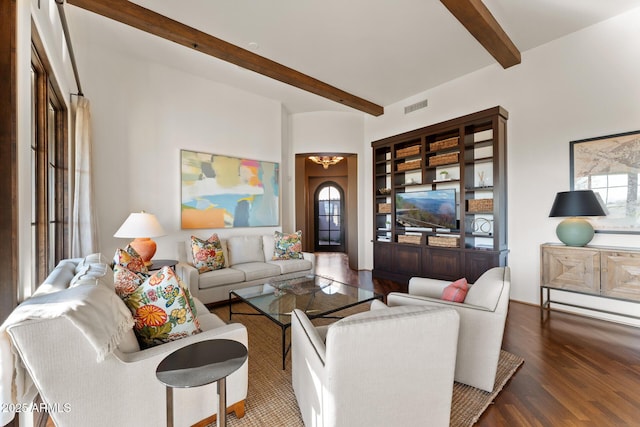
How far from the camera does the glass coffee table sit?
2.48 metres

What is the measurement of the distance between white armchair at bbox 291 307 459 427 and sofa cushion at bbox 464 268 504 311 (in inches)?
29.3

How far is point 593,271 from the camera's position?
2.95 m

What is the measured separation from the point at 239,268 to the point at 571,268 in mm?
4048

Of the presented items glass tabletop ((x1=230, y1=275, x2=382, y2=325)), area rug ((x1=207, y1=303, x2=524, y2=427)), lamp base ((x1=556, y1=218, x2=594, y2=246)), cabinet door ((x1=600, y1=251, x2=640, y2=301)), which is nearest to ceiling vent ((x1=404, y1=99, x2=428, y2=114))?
lamp base ((x1=556, y1=218, x2=594, y2=246))

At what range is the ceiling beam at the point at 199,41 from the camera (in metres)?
2.80

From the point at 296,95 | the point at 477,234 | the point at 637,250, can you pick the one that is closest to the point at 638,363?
the point at 637,250

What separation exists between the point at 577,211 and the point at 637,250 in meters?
0.59

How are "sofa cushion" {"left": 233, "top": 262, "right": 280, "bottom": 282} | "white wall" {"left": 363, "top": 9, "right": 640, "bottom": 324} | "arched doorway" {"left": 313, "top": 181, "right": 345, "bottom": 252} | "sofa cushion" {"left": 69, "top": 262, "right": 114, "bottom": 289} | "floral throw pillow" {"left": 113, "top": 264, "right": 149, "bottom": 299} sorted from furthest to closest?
"arched doorway" {"left": 313, "top": 181, "right": 345, "bottom": 252}
"sofa cushion" {"left": 233, "top": 262, "right": 280, "bottom": 282}
"white wall" {"left": 363, "top": 9, "right": 640, "bottom": 324}
"floral throw pillow" {"left": 113, "top": 264, "right": 149, "bottom": 299}
"sofa cushion" {"left": 69, "top": 262, "right": 114, "bottom": 289}

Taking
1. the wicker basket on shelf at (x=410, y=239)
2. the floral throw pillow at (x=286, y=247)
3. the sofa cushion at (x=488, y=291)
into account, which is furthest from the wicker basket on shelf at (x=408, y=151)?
the sofa cushion at (x=488, y=291)

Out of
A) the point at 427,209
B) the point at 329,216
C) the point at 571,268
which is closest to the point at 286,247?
the point at 427,209

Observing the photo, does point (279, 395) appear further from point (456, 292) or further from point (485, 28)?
point (485, 28)

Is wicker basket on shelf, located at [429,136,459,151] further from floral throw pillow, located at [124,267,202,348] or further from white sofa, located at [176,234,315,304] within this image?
floral throw pillow, located at [124,267,202,348]

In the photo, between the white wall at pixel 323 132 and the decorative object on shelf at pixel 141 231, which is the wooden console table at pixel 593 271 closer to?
the white wall at pixel 323 132

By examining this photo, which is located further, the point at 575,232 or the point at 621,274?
the point at 575,232
